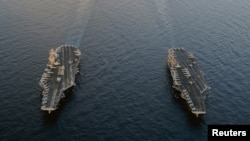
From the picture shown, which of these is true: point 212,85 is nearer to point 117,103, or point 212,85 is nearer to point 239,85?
point 239,85

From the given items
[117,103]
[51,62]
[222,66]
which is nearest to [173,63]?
[222,66]

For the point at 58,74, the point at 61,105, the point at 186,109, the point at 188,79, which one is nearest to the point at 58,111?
the point at 61,105

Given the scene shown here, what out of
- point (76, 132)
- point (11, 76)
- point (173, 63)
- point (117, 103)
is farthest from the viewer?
point (173, 63)

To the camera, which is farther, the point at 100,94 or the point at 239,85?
the point at 239,85

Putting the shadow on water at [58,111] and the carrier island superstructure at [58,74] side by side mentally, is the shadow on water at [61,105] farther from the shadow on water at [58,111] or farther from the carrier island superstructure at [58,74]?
the carrier island superstructure at [58,74]

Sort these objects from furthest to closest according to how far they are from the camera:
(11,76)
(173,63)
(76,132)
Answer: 1. (173,63)
2. (11,76)
3. (76,132)

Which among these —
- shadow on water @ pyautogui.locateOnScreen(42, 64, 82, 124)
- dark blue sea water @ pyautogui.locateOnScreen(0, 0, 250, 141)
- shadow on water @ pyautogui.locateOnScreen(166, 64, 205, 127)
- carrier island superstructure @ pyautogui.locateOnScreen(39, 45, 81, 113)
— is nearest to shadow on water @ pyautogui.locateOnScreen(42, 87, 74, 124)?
shadow on water @ pyautogui.locateOnScreen(42, 64, 82, 124)

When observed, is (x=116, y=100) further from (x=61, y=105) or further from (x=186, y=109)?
(x=186, y=109)

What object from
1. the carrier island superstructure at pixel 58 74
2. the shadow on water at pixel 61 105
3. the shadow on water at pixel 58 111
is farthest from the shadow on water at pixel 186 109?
the shadow on water at pixel 58 111
